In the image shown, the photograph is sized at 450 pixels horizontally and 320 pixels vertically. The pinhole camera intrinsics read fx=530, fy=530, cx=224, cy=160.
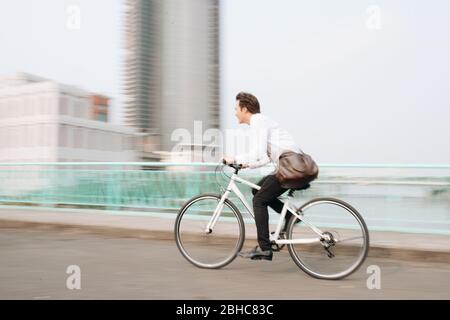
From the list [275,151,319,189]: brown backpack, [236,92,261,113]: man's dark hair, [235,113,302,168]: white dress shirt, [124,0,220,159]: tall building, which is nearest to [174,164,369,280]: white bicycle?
[275,151,319,189]: brown backpack

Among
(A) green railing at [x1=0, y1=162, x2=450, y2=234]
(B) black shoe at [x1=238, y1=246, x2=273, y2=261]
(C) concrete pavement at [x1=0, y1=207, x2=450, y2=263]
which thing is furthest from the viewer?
(A) green railing at [x1=0, y1=162, x2=450, y2=234]

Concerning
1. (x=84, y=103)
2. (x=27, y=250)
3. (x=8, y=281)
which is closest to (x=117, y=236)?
(x=27, y=250)

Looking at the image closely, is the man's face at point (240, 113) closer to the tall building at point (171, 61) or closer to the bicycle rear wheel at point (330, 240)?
the bicycle rear wheel at point (330, 240)

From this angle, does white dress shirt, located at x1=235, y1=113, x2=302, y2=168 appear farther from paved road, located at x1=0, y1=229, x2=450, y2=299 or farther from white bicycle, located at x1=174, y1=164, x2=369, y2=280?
paved road, located at x1=0, y1=229, x2=450, y2=299

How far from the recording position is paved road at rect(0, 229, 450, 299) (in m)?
4.07

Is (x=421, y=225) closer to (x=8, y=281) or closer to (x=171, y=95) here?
(x=8, y=281)

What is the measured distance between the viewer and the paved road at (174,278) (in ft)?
13.4

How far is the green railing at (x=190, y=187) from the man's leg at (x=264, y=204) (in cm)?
64

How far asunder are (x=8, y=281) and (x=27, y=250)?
1.90 m

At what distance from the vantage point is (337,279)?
4.61 m

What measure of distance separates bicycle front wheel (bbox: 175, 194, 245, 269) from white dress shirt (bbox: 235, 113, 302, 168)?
60 cm

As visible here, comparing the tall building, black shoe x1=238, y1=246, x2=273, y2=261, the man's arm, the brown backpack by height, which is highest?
the tall building

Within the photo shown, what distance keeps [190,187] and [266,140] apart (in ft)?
16.2

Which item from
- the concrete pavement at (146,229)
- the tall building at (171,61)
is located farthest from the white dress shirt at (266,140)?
the tall building at (171,61)
